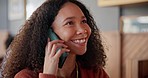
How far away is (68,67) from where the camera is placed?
3.74ft

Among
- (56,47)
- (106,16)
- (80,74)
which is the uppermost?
(106,16)

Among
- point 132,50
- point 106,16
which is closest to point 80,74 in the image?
point 132,50

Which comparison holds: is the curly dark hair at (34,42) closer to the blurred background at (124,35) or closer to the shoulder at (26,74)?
the shoulder at (26,74)

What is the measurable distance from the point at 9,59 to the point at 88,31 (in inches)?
16.1

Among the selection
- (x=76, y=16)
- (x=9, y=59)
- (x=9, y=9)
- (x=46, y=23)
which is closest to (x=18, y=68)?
(x=9, y=59)

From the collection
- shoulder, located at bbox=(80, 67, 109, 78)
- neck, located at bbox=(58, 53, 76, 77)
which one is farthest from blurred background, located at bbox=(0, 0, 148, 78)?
neck, located at bbox=(58, 53, 76, 77)

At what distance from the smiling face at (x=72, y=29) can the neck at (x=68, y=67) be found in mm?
66

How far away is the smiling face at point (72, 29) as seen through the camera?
104cm

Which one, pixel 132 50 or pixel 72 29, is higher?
pixel 72 29

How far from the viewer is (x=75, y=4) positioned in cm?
110

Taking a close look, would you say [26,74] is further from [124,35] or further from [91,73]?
[124,35]

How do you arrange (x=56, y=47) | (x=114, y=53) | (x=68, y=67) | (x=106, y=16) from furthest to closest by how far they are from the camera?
(x=106, y=16) < (x=114, y=53) < (x=68, y=67) < (x=56, y=47)

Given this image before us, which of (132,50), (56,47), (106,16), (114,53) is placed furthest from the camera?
(106,16)

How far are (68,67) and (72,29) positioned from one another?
7.8 inches
